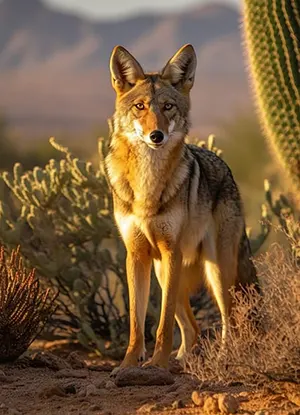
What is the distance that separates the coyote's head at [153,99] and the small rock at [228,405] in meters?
1.95

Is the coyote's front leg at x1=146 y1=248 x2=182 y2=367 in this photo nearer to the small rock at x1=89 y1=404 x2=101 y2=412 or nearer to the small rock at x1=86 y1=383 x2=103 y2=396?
the small rock at x1=86 y1=383 x2=103 y2=396

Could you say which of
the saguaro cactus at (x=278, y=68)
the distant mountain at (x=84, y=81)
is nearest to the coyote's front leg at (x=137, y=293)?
the saguaro cactus at (x=278, y=68)

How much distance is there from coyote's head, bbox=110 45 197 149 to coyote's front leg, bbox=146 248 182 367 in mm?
784

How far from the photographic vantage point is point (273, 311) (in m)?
5.23

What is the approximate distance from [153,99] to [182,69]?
19.4 inches

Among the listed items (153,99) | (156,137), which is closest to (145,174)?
(156,137)

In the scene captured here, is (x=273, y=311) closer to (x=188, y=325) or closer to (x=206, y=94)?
(x=188, y=325)

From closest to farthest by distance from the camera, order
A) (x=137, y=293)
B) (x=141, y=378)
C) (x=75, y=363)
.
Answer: (x=141, y=378) < (x=137, y=293) < (x=75, y=363)

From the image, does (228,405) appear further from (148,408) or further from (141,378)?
(141,378)

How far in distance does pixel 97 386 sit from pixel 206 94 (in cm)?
11570

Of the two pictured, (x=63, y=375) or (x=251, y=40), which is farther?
(x=251, y=40)

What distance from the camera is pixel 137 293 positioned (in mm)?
6684

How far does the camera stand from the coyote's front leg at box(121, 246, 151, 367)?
6.57m

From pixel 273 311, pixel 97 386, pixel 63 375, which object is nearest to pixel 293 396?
pixel 273 311
